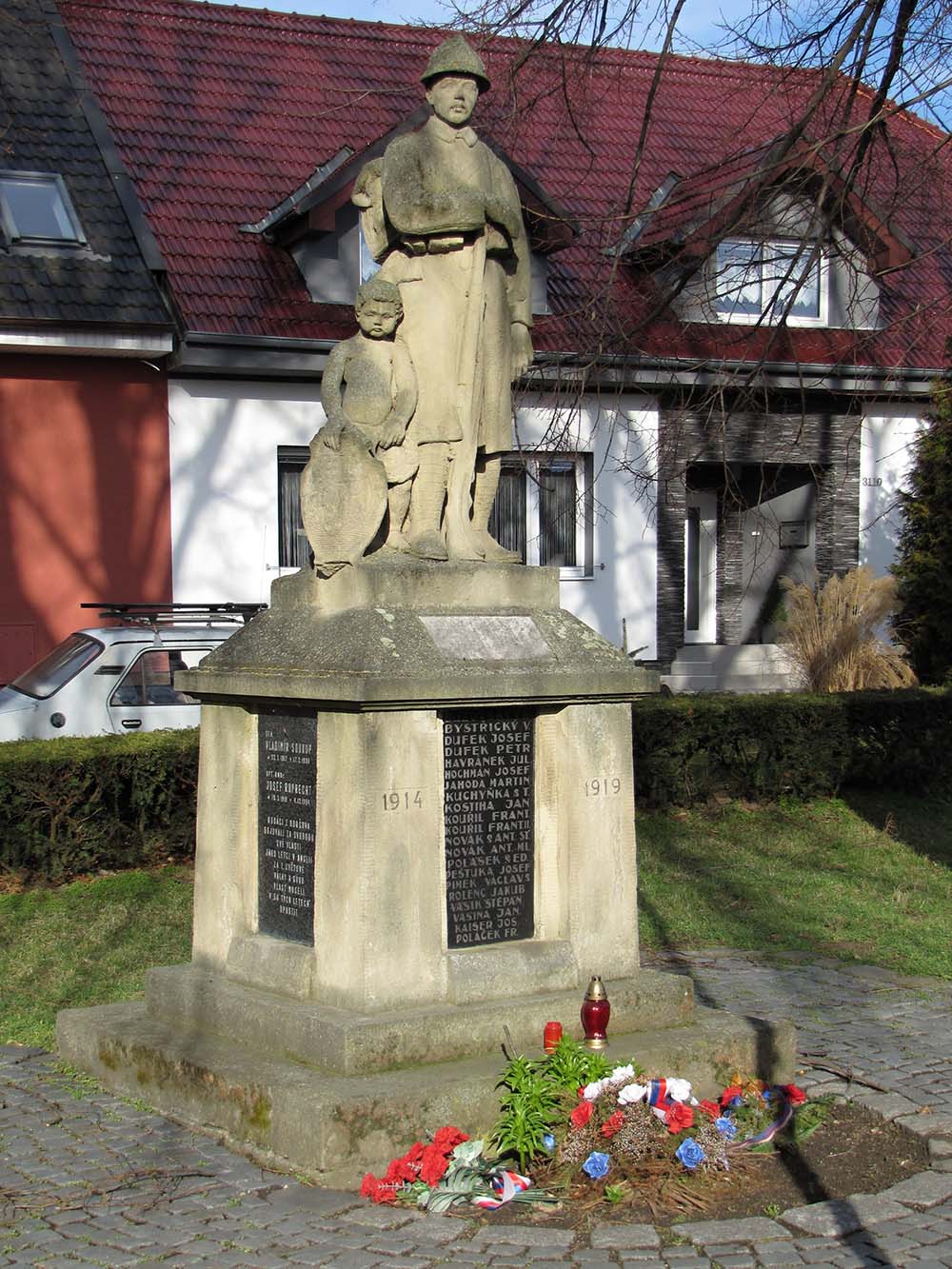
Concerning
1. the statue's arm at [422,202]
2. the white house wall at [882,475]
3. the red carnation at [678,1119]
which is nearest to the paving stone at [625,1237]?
the red carnation at [678,1119]

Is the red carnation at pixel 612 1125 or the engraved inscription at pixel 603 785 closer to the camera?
the red carnation at pixel 612 1125

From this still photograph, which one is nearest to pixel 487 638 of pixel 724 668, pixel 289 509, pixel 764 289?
pixel 289 509

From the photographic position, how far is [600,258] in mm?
11836

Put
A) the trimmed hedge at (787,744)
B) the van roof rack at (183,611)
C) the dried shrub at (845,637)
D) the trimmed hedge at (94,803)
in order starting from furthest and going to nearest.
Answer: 1. the dried shrub at (845,637)
2. the van roof rack at (183,611)
3. the trimmed hedge at (787,744)
4. the trimmed hedge at (94,803)

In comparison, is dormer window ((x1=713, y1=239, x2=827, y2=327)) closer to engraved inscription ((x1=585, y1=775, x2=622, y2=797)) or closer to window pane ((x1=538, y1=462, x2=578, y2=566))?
window pane ((x1=538, y1=462, x2=578, y2=566))

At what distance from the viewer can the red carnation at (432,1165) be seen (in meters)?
5.33

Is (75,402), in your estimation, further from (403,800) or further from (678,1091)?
(678,1091)

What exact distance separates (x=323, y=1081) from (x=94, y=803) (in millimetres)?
5821

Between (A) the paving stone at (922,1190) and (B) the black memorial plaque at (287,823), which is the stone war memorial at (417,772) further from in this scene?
(A) the paving stone at (922,1190)

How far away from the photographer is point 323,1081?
5613mm

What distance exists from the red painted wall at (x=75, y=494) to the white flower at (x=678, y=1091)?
1242 cm

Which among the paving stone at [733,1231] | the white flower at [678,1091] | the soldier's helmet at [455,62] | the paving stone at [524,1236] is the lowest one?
the paving stone at [524,1236]

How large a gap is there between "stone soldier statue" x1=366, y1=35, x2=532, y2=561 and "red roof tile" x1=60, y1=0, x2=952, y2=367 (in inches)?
344

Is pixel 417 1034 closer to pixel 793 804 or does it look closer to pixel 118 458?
pixel 793 804
